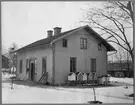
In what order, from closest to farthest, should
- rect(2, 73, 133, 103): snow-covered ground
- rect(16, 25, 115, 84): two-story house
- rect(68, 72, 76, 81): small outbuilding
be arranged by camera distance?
rect(2, 73, 133, 103): snow-covered ground → rect(68, 72, 76, 81): small outbuilding → rect(16, 25, 115, 84): two-story house

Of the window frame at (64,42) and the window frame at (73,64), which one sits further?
the window frame at (73,64)

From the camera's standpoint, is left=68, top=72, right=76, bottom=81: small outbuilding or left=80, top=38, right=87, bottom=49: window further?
left=80, top=38, right=87, bottom=49: window

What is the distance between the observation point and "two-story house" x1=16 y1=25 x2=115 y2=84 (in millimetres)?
16875

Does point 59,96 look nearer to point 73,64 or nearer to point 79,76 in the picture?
point 79,76

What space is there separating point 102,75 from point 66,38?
480 centimetres

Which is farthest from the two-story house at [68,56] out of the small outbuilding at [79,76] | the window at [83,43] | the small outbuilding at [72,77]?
the small outbuilding at [79,76]

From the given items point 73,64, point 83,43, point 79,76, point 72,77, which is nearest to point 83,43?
point 83,43

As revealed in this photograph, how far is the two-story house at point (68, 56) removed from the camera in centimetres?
1688

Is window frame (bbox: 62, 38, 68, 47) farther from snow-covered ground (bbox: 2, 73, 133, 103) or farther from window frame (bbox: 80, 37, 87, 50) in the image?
snow-covered ground (bbox: 2, 73, 133, 103)

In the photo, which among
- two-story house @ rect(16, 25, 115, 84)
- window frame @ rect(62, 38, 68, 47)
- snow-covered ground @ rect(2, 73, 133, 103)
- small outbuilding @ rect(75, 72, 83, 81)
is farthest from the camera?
window frame @ rect(62, 38, 68, 47)

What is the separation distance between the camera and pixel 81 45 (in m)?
18.5

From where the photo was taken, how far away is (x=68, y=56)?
17.5 m

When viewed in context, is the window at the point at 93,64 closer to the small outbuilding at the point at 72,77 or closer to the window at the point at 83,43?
the window at the point at 83,43

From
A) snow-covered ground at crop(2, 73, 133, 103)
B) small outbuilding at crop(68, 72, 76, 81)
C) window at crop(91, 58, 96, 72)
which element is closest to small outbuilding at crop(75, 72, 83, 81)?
small outbuilding at crop(68, 72, 76, 81)
